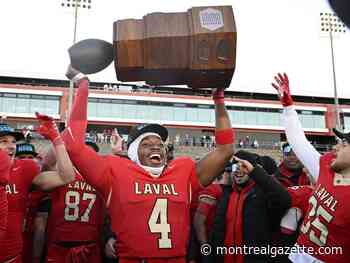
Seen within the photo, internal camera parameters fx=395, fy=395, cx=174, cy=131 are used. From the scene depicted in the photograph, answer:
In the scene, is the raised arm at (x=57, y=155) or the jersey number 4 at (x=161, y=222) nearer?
the jersey number 4 at (x=161, y=222)

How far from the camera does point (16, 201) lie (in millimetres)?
2980

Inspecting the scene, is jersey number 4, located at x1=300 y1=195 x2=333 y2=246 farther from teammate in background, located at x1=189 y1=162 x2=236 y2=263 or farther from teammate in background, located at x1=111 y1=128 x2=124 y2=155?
teammate in background, located at x1=111 y1=128 x2=124 y2=155

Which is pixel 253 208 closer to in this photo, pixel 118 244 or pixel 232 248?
pixel 232 248

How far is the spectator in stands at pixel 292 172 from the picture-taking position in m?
3.98

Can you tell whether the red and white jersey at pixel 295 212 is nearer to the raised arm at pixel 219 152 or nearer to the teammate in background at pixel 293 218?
the teammate in background at pixel 293 218

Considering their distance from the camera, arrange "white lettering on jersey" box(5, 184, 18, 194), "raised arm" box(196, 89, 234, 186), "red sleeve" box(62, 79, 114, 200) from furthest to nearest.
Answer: "white lettering on jersey" box(5, 184, 18, 194) → "raised arm" box(196, 89, 234, 186) → "red sleeve" box(62, 79, 114, 200)

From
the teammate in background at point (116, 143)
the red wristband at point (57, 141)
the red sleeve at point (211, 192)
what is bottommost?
the red sleeve at point (211, 192)

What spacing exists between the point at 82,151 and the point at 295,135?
1616mm

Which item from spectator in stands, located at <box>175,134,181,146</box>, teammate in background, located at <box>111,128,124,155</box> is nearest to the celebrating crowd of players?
teammate in background, located at <box>111,128,124,155</box>

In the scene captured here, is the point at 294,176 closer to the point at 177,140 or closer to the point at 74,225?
the point at 74,225

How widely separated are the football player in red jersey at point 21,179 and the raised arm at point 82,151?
164 millimetres

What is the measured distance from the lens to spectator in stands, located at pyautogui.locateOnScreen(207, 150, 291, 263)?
10.1 ft

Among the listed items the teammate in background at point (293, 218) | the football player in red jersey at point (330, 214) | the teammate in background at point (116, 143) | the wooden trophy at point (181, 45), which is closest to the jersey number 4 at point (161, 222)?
the wooden trophy at point (181, 45)

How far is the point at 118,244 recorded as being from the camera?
2465mm
